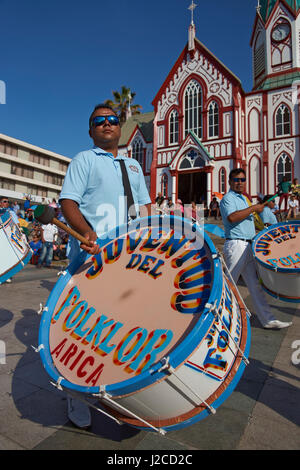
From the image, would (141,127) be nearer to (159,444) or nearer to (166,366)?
(159,444)

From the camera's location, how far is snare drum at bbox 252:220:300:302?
312 centimetres

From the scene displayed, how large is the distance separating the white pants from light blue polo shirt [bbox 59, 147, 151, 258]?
1.98 m

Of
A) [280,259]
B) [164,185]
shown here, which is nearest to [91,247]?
[280,259]

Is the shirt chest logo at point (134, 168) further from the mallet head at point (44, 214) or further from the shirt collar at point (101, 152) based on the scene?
the mallet head at point (44, 214)

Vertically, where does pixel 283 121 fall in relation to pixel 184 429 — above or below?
above

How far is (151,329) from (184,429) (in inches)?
37.6

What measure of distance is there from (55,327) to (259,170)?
2121 cm

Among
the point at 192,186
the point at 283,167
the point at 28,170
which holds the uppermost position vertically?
the point at 28,170

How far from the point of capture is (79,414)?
188 centimetres

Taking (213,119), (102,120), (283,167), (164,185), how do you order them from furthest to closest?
(164,185)
(213,119)
(283,167)
(102,120)

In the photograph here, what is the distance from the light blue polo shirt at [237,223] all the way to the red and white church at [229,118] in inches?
677

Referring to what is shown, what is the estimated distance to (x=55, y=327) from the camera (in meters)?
1.62

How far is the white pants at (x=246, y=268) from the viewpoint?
3.65 metres

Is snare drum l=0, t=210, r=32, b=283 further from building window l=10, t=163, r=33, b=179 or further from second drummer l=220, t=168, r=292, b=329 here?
building window l=10, t=163, r=33, b=179
